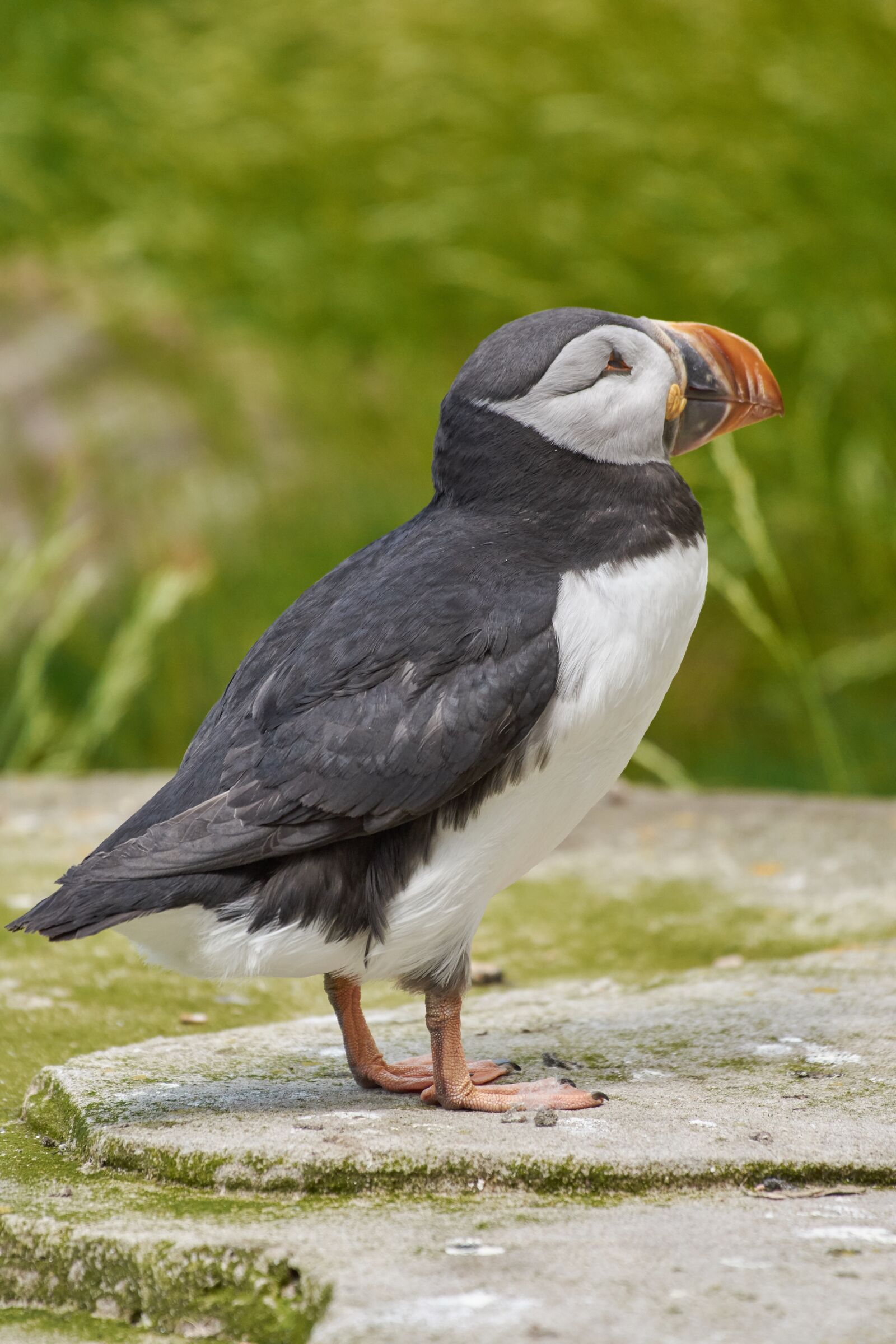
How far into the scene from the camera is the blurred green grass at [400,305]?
644cm

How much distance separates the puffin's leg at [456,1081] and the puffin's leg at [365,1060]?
0.11 metres

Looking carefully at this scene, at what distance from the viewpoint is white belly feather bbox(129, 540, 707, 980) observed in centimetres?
238

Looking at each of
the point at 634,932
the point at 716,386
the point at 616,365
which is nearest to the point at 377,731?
the point at 616,365

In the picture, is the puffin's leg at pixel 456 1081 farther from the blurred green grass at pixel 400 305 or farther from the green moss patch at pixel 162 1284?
the blurred green grass at pixel 400 305

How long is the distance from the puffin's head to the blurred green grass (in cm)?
249

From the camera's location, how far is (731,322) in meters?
7.72

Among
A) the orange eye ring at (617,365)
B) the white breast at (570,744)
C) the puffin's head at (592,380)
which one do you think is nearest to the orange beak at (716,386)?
the puffin's head at (592,380)

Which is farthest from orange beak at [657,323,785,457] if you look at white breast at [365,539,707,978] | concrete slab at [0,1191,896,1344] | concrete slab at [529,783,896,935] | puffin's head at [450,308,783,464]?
concrete slab at [529,783,896,935]

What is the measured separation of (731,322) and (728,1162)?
240 inches

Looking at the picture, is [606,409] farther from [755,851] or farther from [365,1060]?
[755,851]

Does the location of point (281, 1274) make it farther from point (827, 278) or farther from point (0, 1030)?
point (827, 278)

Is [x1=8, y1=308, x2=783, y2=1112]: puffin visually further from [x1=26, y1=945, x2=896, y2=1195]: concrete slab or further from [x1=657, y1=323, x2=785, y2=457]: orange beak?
[x1=26, y1=945, x2=896, y2=1195]: concrete slab

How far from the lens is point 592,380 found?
2527mm

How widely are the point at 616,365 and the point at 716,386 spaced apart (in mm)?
204
